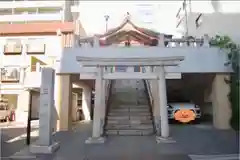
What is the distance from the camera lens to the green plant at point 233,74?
10633 millimetres

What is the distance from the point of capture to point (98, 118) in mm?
9148

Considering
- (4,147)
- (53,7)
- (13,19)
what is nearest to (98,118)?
(4,147)

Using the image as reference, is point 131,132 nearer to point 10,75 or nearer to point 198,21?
point 198,21

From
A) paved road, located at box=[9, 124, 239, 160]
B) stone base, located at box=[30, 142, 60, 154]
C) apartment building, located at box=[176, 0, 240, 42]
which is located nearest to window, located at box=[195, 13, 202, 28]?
apartment building, located at box=[176, 0, 240, 42]

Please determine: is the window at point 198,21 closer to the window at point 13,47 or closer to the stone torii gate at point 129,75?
the stone torii gate at point 129,75

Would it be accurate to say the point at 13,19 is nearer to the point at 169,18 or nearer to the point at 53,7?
the point at 53,7

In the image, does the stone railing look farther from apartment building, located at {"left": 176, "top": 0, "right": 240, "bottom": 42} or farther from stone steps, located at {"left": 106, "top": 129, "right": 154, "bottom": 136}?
stone steps, located at {"left": 106, "top": 129, "right": 154, "bottom": 136}

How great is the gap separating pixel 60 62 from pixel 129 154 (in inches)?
243

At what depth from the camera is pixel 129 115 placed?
11.0 meters

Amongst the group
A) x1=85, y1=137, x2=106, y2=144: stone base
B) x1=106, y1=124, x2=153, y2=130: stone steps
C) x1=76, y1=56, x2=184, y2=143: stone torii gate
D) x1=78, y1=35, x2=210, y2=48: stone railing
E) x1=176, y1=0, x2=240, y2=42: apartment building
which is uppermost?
x1=176, y1=0, x2=240, y2=42: apartment building

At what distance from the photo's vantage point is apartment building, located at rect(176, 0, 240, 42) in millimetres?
12009

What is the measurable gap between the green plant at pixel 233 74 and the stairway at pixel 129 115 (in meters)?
3.88

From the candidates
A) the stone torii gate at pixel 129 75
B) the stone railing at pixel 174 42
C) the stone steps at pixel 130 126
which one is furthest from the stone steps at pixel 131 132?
the stone railing at pixel 174 42

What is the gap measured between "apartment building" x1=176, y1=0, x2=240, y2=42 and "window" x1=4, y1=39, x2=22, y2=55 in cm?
1225
